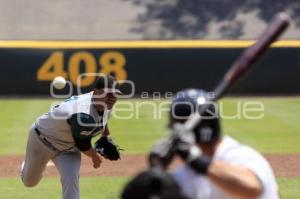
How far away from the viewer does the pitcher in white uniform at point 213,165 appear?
10.7 feet

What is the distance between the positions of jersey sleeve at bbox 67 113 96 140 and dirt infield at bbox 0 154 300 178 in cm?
388

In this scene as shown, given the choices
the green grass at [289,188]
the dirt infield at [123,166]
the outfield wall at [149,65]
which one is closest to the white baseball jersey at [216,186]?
the green grass at [289,188]

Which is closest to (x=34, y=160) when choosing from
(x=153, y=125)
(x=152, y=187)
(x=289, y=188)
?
(x=289, y=188)

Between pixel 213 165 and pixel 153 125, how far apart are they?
12637 mm

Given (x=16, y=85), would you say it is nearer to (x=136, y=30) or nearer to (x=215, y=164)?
(x=136, y=30)

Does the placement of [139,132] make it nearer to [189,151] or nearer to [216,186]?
[216,186]

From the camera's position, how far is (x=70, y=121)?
284 inches

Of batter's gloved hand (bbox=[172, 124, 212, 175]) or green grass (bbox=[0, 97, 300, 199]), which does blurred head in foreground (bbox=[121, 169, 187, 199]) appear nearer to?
batter's gloved hand (bbox=[172, 124, 212, 175])

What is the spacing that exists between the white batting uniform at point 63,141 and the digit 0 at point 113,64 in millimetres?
13844

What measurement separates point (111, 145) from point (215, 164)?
15.3 ft

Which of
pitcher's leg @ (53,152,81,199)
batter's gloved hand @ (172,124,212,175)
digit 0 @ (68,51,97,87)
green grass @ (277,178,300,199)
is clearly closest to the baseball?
digit 0 @ (68,51,97,87)

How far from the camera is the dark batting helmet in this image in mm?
3389

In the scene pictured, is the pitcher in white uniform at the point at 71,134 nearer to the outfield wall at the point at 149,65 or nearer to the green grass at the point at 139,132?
the green grass at the point at 139,132

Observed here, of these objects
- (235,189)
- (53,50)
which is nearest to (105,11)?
(53,50)
